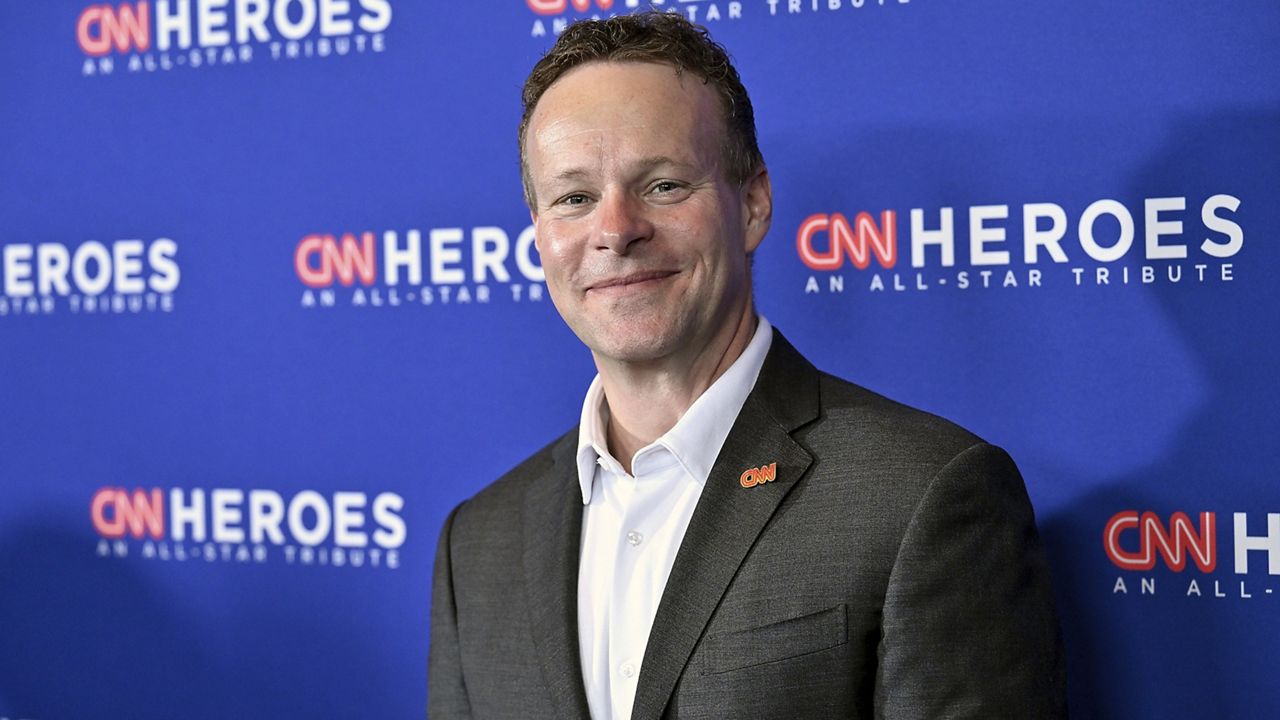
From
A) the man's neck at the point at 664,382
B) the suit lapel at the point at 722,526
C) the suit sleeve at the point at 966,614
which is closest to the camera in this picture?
the suit sleeve at the point at 966,614

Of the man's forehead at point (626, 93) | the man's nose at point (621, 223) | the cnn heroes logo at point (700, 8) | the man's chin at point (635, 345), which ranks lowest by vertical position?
the man's chin at point (635, 345)

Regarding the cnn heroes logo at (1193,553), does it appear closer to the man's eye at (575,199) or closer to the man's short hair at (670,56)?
the man's short hair at (670,56)

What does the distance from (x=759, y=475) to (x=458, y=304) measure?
86cm

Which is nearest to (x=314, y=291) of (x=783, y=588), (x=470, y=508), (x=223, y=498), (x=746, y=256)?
(x=223, y=498)

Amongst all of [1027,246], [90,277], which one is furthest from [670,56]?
[90,277]

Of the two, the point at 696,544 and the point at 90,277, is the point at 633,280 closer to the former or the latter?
the point at 696,544

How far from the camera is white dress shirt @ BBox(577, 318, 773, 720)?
1.54 metres

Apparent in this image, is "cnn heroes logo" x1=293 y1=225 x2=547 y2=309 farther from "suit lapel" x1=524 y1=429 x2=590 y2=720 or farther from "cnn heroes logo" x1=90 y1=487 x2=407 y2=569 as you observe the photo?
"suit lapel" x1=524 y1=429 x2=590 y2=720

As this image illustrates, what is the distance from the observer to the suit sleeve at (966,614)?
4.46ft

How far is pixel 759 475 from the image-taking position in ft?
4.99

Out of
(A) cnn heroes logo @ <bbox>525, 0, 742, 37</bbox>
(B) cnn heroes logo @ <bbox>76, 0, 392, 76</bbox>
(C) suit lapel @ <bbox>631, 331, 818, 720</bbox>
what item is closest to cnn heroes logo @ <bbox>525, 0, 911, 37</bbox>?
(A) cnn heroes logo @ <bbox>525, 0, 742, 37</bbox>

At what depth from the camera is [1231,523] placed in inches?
69.1

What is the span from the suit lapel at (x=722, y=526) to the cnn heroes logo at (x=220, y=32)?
1.08 meters

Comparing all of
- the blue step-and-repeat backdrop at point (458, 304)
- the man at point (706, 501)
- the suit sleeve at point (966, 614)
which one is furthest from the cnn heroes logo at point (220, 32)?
the suit sleeve at point (966, 614)
